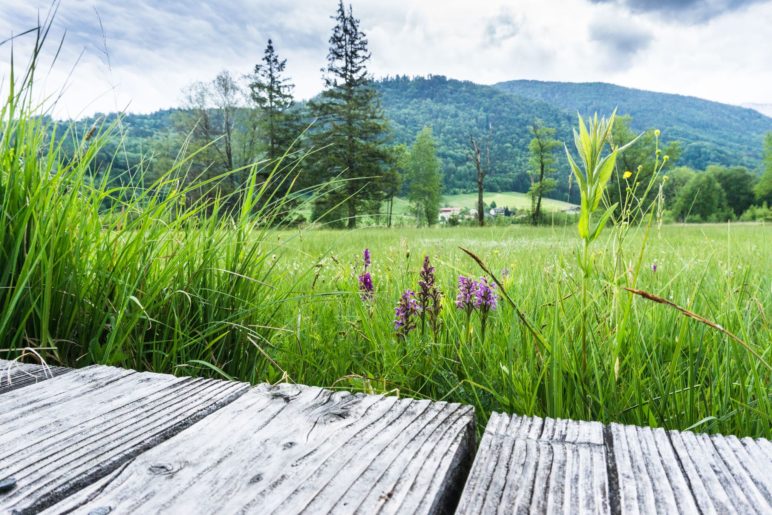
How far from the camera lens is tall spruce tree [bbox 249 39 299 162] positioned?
45969 mm

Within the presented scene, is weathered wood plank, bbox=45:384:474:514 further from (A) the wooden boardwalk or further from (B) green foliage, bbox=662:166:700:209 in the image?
(B) green foliage, bbox=662:166:700:209

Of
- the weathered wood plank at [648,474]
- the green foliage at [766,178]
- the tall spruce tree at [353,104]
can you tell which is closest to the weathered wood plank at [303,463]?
the weathered wood plank at [648,474]

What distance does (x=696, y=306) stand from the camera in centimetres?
222

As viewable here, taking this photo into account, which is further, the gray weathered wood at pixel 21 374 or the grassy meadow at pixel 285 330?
the grassy meadow at pixel 285 330

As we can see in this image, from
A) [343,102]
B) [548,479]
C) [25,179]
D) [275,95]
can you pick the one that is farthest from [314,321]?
[275,95]

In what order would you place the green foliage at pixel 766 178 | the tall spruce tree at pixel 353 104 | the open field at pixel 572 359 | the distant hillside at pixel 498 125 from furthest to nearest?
the distant hillside at pixel 498 125
the green foliage at pixel 766 178
the tall spruce tree at pixel 353 104
the open field at pixel 572 359

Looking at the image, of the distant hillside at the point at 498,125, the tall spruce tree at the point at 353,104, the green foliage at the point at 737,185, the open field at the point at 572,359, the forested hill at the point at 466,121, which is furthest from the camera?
the forested hill at the point at 466,121

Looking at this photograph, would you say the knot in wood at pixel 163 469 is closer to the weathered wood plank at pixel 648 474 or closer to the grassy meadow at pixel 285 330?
the weathered wood plank at pixel 648 474

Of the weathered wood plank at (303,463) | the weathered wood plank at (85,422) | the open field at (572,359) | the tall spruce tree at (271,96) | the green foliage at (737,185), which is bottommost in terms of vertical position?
the open field at (572,359)

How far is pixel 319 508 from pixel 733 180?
99648mm

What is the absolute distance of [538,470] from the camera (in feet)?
2.23

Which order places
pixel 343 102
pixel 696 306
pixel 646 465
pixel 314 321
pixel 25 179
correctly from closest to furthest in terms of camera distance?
pixel 646 465 < pixel 25 179 < pixel 696 306 < pixel 314 321 < pixel 343 102

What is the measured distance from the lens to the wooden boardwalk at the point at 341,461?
0.61m

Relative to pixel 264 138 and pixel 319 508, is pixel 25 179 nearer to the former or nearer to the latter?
pixel 319 508
